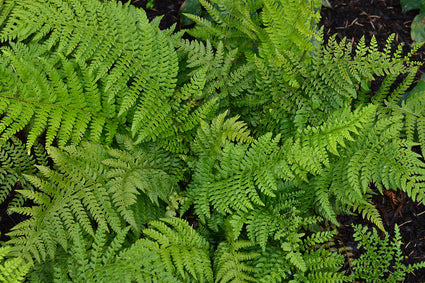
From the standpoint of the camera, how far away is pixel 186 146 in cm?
367

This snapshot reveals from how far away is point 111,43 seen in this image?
327 centimetres

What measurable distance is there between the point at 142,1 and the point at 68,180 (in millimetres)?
2764

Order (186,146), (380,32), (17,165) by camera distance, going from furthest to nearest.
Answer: (380,32)
(186,146)
(17,165)

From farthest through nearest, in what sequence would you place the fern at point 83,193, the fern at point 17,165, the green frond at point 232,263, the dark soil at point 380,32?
the dark soil at point 380,32 → the fern at point 17,165 → the green frond at point 232,263 → the fern at point 83,193

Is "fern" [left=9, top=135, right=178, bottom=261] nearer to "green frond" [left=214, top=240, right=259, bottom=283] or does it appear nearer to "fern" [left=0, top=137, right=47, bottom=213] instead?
"fern" [left=0, top=137, right=47, bottom=213]

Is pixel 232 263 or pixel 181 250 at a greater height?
pixel 232 263

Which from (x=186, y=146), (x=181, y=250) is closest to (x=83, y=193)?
(x=181, y=250)

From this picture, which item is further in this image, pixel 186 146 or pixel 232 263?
pixel 186 146

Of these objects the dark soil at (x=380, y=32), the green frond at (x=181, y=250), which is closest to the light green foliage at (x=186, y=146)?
the green frond at (x=181, y=250)

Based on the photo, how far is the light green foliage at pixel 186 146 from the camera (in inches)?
116

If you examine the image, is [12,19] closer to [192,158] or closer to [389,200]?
[192,158]

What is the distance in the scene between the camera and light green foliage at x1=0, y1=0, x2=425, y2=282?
296 centimetres

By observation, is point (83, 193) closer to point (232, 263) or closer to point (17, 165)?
point (17, 165)

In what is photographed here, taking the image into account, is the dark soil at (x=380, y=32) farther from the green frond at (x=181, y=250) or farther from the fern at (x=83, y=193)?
the fern at (x=83, y=193)
